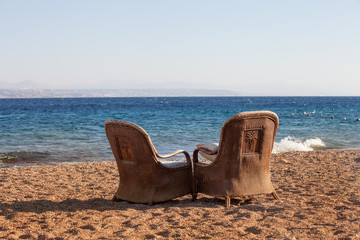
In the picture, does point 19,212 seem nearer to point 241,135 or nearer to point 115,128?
point 115,128

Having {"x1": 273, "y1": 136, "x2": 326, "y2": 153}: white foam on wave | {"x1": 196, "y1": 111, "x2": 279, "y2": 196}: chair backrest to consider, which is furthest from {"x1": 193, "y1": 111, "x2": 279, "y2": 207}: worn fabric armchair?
{"x1": 273, "y1": 136, "x2": 326, "y2": 153}: white foam on wave

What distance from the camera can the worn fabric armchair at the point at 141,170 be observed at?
173 inches

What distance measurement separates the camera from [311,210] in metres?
4.20

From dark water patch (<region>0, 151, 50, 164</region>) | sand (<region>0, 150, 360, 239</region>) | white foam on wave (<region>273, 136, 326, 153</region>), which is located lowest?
dark water patch (<region>0, 151, 50, 164</region>)

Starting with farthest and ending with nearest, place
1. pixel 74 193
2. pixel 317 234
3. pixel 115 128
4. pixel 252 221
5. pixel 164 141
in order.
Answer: pixel 164 141, pixel 74 193, pixel 115 128, pixel 252 221, pixel 317 234

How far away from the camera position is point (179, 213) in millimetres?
4176

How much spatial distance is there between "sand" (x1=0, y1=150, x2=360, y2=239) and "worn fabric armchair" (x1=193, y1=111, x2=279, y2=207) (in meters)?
0.24

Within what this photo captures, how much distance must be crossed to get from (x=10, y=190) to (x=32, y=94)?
566 feet

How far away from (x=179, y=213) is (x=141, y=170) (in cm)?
80

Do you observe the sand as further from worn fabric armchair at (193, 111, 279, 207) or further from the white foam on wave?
the white foam on wave

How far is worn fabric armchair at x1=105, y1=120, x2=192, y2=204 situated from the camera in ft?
14.5

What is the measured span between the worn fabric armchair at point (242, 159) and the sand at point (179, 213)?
0.24 metres

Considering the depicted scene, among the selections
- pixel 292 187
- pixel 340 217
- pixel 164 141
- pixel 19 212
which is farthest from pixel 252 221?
pixel 164 141

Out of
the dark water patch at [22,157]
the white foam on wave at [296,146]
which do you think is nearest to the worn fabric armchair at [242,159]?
the dark water patch at [22,157]
